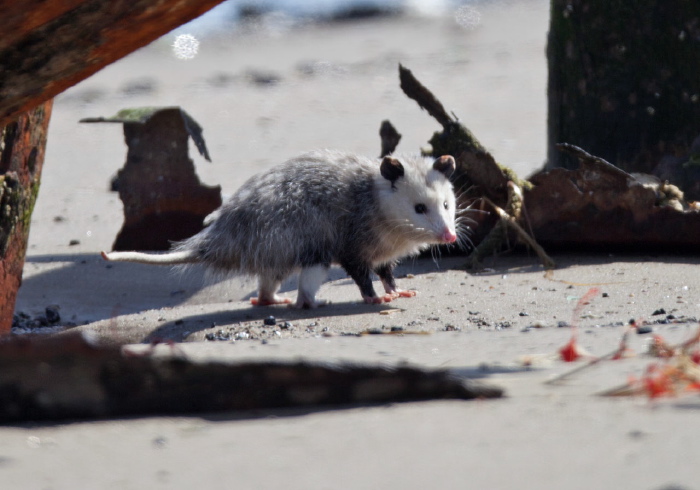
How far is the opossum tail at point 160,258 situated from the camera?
4.98m

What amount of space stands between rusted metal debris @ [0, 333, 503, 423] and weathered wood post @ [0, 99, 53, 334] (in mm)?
1989

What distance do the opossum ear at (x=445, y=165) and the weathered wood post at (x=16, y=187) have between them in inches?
76.8

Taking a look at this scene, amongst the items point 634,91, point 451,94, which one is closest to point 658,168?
point 634,91

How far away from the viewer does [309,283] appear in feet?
16.8

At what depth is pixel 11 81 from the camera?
336 cm

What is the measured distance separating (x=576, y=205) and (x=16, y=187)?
289cm

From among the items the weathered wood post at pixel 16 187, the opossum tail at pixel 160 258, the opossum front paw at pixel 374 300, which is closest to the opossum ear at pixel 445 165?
the opossum front paw at pixel 374 300

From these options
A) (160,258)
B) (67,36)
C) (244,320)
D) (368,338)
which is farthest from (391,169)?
(67,36)

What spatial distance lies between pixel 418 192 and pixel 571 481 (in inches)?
131

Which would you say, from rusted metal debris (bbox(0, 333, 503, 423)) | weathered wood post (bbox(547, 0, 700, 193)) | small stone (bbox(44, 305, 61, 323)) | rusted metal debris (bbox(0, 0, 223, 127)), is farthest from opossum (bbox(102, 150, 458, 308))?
rusted metal debris (bbox(0, 333, 503, 423))

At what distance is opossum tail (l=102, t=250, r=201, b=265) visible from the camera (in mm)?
4976

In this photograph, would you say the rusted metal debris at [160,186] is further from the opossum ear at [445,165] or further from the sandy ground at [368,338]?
the opossum ear at [445,165]

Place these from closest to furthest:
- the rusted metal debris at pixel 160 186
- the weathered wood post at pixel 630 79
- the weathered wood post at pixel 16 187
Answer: the weathered wood post at pixel 16 187 → the weathered wood post at pixel 630 79 → the rusted metal debris at pixel 160 186

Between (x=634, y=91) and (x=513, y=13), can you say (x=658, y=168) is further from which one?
(x=513, y=13)
